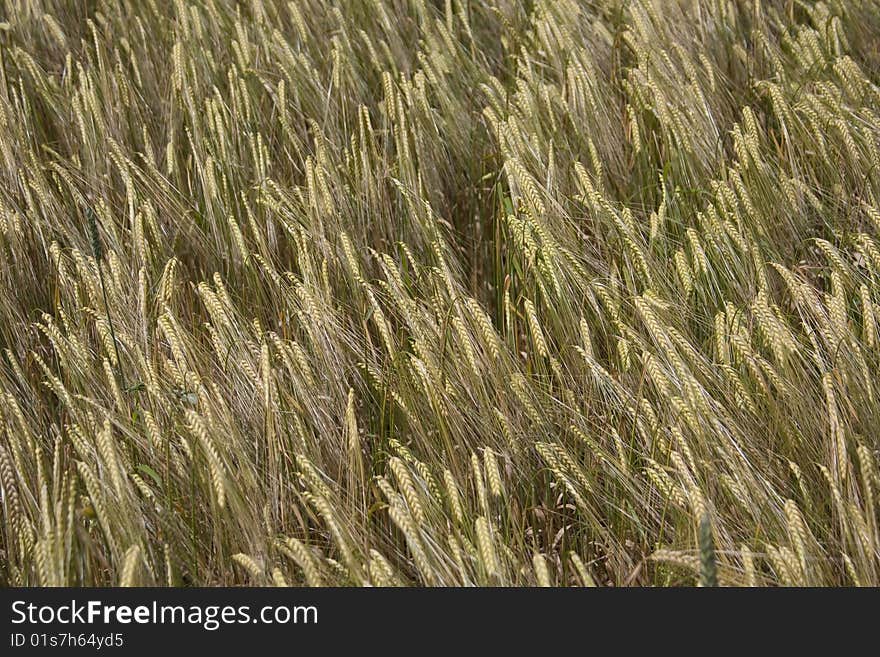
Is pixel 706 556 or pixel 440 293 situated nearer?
pixel 706 556

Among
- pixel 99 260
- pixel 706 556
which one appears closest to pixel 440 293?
pixel 99 260

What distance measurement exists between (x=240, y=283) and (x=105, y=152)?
564mm

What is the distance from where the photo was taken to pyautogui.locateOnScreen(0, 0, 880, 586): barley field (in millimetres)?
1621

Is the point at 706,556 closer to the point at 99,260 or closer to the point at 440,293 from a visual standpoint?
the point at 440,293

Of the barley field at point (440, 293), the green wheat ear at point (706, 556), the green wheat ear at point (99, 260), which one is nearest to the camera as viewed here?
the green wheat ear at point (706, 556)

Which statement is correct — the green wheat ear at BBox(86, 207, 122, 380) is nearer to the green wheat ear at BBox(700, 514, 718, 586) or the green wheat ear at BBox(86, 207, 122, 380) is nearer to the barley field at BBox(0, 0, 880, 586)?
the barley field at BBox(0, 0, 880, 586)

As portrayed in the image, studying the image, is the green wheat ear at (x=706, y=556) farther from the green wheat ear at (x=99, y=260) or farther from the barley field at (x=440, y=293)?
the green wheat ear at (x=99, y=260)

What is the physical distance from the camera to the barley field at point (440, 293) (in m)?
1.62

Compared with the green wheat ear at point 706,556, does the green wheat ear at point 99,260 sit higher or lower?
higher

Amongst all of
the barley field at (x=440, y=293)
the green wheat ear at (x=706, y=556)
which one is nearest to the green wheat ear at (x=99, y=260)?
the barley field at (x=440, y=293)

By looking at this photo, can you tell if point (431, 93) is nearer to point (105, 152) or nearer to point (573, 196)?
point (573, 196)

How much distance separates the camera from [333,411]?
1.89 meters

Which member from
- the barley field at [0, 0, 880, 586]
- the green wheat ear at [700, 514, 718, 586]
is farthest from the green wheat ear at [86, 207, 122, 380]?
the green wheat ear at [700, 514, 718, 586]

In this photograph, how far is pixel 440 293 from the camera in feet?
6.63
